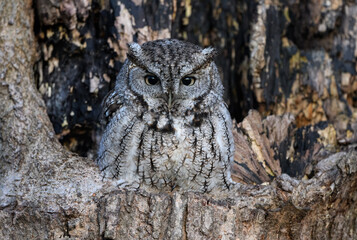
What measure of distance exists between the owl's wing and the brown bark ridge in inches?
11.4

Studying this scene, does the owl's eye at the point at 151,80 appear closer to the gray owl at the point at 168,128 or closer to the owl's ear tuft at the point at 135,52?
the gray owl at the point at 168,128

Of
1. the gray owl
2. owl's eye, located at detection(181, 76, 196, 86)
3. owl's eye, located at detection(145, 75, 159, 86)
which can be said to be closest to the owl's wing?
the gray owl

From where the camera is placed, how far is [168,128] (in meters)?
2.58

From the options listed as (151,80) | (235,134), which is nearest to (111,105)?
(151,80)

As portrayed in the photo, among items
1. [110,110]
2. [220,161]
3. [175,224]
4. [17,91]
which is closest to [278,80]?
[220,161]

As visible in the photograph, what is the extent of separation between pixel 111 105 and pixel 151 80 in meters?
0.35

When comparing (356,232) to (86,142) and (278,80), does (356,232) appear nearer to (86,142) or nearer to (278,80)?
(278,80)

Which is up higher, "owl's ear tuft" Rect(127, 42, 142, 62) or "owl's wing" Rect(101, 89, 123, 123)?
"owl's ear tuft" Rect(127, 42, 142, 62)

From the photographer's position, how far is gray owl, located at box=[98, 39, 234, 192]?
2562 mm

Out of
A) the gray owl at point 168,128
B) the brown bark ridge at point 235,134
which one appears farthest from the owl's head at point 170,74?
the brown bark ridge at point 235,134

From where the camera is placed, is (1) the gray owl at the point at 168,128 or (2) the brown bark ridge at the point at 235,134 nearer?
(2) the brown bark ridge at the point at 235,134

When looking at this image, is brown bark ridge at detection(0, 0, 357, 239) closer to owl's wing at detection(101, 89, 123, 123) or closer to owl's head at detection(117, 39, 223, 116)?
owl's wing at detection(101, 89, 123, 123)

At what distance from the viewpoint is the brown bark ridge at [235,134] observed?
2328 mm

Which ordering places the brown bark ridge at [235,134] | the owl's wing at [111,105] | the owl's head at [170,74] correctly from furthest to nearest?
the owl's wing at [111,105] → the owl's head at [170,74] → the brown bark ridge at [235,134]
